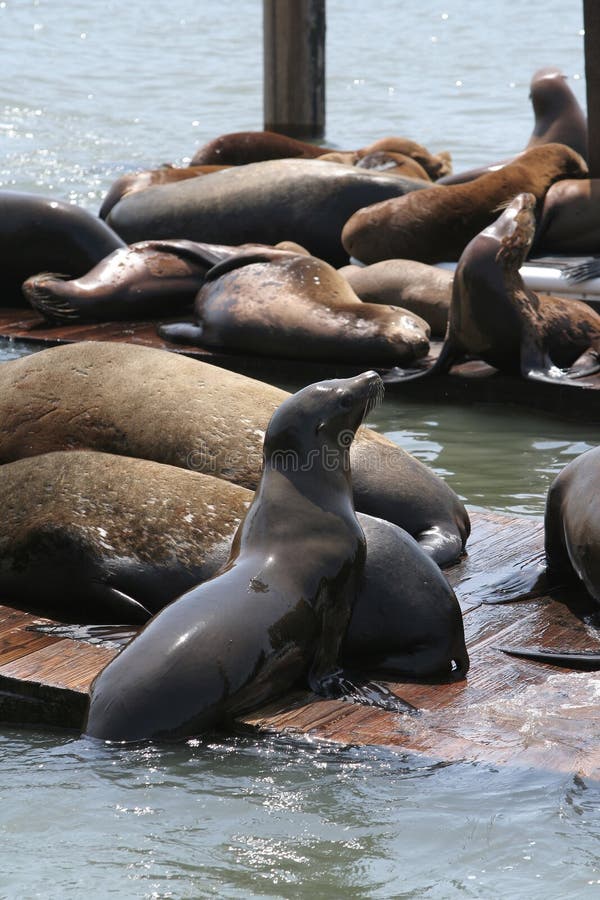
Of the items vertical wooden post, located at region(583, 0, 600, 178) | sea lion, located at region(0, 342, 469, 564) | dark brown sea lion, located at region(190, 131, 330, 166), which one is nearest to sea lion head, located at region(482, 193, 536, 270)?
vertical wooden post, located at region(583, 0, 600, 178)

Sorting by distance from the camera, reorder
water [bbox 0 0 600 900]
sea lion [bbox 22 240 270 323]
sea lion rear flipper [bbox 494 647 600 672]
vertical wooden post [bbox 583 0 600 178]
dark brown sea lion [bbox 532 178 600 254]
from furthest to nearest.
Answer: dark brown sea lion [bbox 532 178 600 254] < sea lion [bbox 22 240 270 323] < vertical wooden post [bbox 583 0 600 178] < sea lion rear flipper [bbox 494 647 600 672] < water [bbox 0 0 600 900]

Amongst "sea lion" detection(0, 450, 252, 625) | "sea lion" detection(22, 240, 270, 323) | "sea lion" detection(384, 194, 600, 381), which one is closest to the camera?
"sea lion" detection(0, 450, 252, 625)

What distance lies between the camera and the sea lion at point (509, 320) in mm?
7699

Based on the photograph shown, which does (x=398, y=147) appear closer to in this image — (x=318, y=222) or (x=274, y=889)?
(x=318, y=222)

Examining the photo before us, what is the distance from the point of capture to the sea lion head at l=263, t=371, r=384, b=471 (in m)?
3.99

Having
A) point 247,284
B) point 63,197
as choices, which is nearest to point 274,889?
point 247,284

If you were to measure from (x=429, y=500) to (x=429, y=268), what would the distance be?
4.09 metres

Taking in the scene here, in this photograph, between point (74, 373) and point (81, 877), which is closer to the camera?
point (81, 877)

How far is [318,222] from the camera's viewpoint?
10281 mm

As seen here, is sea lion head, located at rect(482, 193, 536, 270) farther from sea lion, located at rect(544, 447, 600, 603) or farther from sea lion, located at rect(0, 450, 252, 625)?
sea lion, located at rect(0, 450, 252, 625)

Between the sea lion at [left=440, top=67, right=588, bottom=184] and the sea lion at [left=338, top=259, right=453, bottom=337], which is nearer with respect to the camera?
the sea lion at [left=338, top=259, right=453, bottom=337]

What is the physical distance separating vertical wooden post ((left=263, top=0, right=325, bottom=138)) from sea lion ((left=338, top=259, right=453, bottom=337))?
7939 millimetres

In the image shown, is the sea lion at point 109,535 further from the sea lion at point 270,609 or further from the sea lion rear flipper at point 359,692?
the sea lion rear flipper at point 359,692

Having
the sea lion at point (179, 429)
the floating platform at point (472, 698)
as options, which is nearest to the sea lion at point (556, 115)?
the sea lion at point (179, 429)
